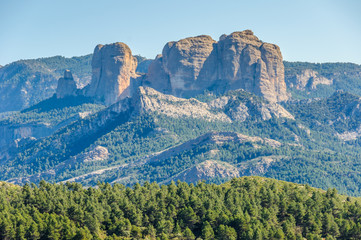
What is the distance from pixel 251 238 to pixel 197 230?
17.2 metres

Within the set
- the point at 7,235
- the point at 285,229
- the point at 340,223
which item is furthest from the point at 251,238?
the point at 7,235

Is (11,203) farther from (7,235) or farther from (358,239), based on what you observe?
(358,239)

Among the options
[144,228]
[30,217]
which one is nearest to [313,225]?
[144,228]

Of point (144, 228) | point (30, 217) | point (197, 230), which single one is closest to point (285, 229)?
point (197, 230)

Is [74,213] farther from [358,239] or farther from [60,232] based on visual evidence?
[358,239]

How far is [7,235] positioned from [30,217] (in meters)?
9.64

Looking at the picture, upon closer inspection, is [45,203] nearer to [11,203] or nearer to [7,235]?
[11,203]

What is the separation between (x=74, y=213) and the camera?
635 ft

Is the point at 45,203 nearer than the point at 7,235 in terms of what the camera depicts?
No

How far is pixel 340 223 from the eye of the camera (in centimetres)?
19875

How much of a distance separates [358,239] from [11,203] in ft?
269

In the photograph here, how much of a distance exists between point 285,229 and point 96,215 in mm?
44019

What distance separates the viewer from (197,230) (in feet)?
653

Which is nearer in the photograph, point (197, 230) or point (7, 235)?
point (7, 235)
